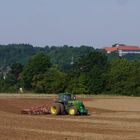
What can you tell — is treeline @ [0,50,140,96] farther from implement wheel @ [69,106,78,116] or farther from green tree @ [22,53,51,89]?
implement wheel @ [69,106,78,116]


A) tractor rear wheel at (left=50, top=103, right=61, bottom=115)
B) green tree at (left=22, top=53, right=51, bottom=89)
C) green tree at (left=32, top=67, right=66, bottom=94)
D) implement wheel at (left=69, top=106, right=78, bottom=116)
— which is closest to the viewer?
implement wheel at (left=69, top=106, right=78, bottom=116)

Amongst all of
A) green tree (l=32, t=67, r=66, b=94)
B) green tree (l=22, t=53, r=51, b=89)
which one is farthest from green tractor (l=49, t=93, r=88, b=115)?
green tree (l=22, t=53, r=51, b=89)

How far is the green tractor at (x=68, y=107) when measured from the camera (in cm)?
4144

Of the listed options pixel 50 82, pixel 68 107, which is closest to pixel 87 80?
pixel 50 82

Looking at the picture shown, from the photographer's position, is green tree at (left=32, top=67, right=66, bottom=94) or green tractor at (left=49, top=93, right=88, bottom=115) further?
green tree at (left=32, top=67, right=66, bottom=94)

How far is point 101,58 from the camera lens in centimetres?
15538

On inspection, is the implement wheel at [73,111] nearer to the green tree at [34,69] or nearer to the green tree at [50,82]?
the green tree at [50,82]

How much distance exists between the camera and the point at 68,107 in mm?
42031

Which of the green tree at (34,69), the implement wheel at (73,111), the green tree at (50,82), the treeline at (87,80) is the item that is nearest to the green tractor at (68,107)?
the implement wheel at (73,111)

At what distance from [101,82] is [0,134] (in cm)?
9374

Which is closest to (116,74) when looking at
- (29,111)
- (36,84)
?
(36,84)

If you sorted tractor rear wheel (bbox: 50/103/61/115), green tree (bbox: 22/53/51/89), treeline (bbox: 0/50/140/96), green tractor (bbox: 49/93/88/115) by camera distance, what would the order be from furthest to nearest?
1. green tree (bbox: 22/53/51/89)
2. treeline (bbox: 0/50/140/96)
3. tractor rear wheel (bbox: 50/103/61/115)
4. green tractor (bbox: 49/93/88/115)

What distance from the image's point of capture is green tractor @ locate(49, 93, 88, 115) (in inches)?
1631

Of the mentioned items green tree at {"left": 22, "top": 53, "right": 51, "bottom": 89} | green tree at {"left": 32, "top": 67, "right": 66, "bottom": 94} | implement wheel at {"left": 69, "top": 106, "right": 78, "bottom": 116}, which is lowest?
implement wheel at {"left": 69, "top": 106, "right": 78, "bottom": 116}
